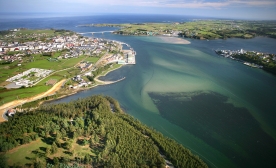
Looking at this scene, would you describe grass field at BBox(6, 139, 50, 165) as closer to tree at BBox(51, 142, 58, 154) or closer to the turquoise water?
tree at BBox(51, 142, 58, 154)

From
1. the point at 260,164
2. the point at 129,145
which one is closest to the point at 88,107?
the point at 129,145

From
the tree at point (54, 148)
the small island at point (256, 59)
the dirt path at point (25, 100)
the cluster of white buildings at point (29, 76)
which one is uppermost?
the small island at point (256, 59)

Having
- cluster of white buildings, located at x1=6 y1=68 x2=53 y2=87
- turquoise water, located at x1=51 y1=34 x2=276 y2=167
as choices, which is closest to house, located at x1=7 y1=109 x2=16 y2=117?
cluster of white buildings, located at x1=6 y1=68 x2=53 y2=87

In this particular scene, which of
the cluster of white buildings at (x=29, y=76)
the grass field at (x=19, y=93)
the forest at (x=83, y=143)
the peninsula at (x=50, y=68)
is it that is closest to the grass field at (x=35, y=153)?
the forest at (x=83, y=143)

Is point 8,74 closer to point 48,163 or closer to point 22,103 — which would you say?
point 22,103

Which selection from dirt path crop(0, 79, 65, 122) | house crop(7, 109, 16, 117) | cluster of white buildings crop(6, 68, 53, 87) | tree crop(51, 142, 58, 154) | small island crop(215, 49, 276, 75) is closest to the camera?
tree crop(51, 142, 58, 154)

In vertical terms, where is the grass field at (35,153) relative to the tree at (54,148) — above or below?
below

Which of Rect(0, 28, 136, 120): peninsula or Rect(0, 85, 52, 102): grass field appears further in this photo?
Rect(0, 28, 136, 120): peninsula

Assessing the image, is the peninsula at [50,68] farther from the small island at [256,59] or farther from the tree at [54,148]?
the small island at [256,59]
